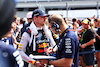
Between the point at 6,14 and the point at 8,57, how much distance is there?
509 millimetres

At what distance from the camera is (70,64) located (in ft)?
8.19

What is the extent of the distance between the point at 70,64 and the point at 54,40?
916 mm

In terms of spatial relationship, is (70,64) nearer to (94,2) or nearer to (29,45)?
(29,45)

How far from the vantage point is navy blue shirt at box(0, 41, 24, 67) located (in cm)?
114

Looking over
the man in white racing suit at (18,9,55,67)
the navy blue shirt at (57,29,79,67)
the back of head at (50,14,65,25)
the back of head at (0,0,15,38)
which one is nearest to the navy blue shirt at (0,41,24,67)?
the back of head at (0,0,15,38)

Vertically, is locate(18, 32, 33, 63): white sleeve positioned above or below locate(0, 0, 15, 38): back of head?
below

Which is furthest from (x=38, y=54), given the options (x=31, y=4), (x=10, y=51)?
(x=31, y=4)

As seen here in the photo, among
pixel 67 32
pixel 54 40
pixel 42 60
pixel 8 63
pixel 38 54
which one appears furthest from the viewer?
pixel 54 40

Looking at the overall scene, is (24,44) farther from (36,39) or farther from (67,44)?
(67,44)

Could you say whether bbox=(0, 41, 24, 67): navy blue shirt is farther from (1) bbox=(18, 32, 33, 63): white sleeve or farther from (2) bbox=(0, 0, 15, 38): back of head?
(1) bbox=(18, 32, 33, 63): white sleeve

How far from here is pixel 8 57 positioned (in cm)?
119

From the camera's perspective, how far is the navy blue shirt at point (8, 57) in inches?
45.0

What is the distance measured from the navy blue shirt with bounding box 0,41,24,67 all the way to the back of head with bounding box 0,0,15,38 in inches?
15.6

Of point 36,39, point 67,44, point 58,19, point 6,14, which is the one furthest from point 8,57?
point 36,39
